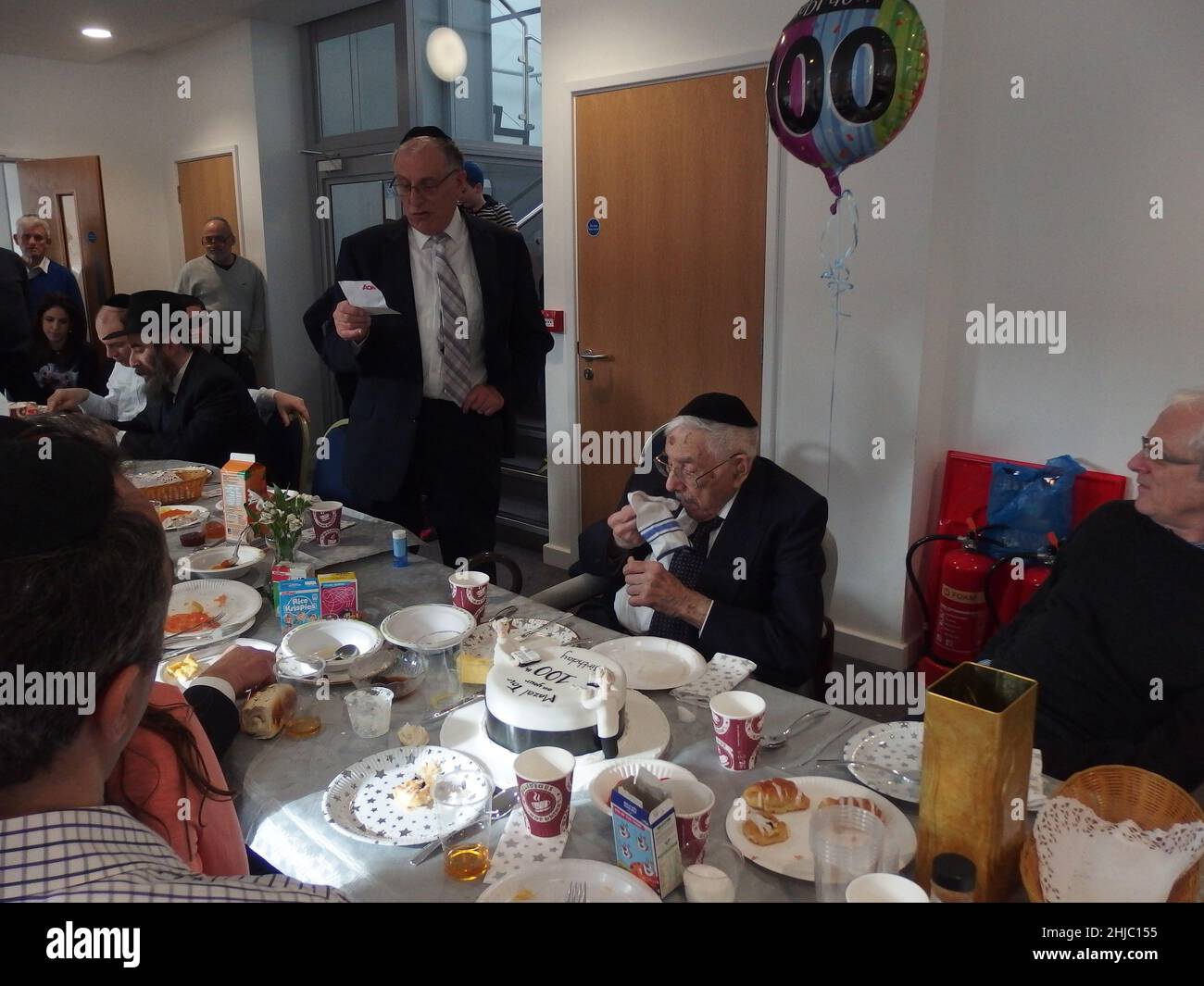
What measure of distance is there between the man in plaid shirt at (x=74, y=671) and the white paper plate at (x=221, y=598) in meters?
1.05

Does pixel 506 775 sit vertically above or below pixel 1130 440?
below

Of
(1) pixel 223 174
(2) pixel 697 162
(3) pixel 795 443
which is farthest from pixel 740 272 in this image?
(1) pixel 223 174

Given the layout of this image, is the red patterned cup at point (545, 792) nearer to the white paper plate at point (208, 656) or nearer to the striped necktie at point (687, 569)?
the white paper plate at point (208, 656)

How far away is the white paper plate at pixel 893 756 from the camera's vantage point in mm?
1220

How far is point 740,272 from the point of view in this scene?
353cm

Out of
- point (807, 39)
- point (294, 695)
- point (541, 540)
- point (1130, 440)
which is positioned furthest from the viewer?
point (541, 540)

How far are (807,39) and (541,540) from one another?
3.01m

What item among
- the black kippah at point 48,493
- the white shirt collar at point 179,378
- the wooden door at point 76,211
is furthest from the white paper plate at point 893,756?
the wooden door at point 76,211

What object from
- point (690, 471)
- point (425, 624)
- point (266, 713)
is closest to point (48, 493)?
point (266, 713)

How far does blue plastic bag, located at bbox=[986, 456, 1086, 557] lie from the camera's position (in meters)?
2.95

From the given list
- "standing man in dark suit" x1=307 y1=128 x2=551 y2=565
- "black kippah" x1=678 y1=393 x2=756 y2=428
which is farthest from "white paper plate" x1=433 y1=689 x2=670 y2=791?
"standing man in dark suit" x1=307 y1=128 x2=551 y2=565

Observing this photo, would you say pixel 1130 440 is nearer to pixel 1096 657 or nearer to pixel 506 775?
pixel 1096 657

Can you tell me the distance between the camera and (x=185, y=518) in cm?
253
